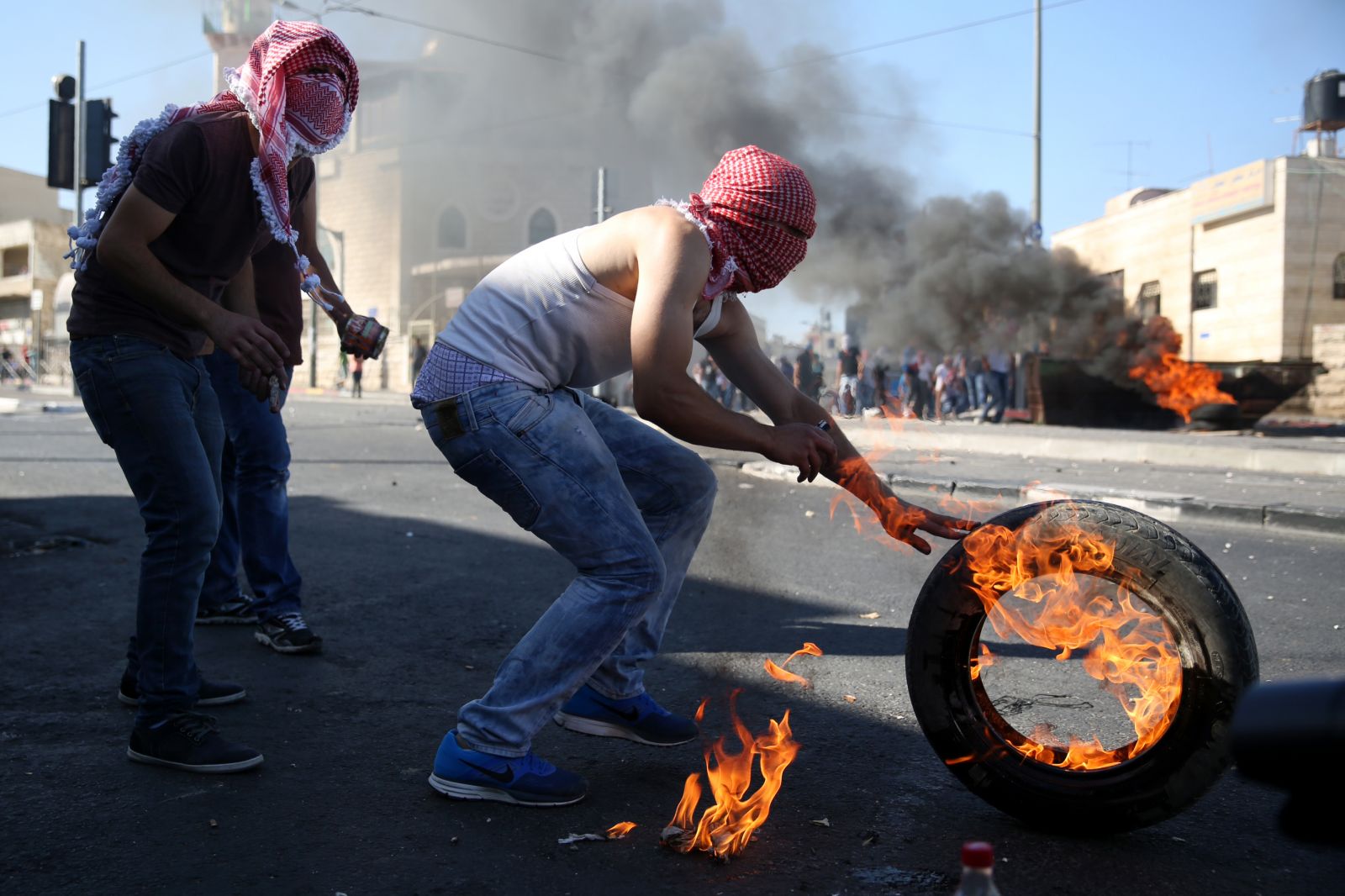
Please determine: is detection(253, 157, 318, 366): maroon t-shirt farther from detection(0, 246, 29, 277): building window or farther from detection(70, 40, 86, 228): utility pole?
detection(0, 246, 29, 277): building window

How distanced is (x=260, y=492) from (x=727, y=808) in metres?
2.32

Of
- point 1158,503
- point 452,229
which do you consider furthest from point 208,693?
point 452,229

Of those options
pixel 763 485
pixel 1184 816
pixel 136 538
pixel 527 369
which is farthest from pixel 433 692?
pixel 763 485

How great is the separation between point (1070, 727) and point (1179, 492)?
6.35 m

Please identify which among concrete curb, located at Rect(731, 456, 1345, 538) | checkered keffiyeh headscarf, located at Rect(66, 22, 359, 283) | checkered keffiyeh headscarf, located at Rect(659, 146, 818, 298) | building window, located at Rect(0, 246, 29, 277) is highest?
building window, located at Rect(0, 246, 29, 277)

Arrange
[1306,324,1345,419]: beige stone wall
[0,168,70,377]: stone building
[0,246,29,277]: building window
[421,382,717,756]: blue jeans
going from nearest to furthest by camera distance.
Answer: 1. [421,382,717,756]: blue jeans
2. [1306,324,1345,419]: beige stone wall
3. [0,168,70,377]: stone building
4. [0,246,29,277]: building window

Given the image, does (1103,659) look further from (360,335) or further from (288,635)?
(288,635)

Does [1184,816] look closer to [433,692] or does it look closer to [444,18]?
[433,692]

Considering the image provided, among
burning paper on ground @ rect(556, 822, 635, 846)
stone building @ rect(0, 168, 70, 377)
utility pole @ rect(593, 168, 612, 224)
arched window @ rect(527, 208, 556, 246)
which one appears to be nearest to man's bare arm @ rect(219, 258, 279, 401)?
burning paper on ground @ rect(556, 822, 635, 846)

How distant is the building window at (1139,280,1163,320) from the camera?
27000 millimetres

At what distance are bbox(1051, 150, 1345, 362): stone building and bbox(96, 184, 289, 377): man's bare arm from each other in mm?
23314

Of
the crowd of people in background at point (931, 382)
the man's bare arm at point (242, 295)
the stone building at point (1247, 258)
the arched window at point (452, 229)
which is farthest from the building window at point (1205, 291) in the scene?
the arched window at point (452, 229)

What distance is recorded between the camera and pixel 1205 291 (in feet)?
84.6

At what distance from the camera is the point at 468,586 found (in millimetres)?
5035
